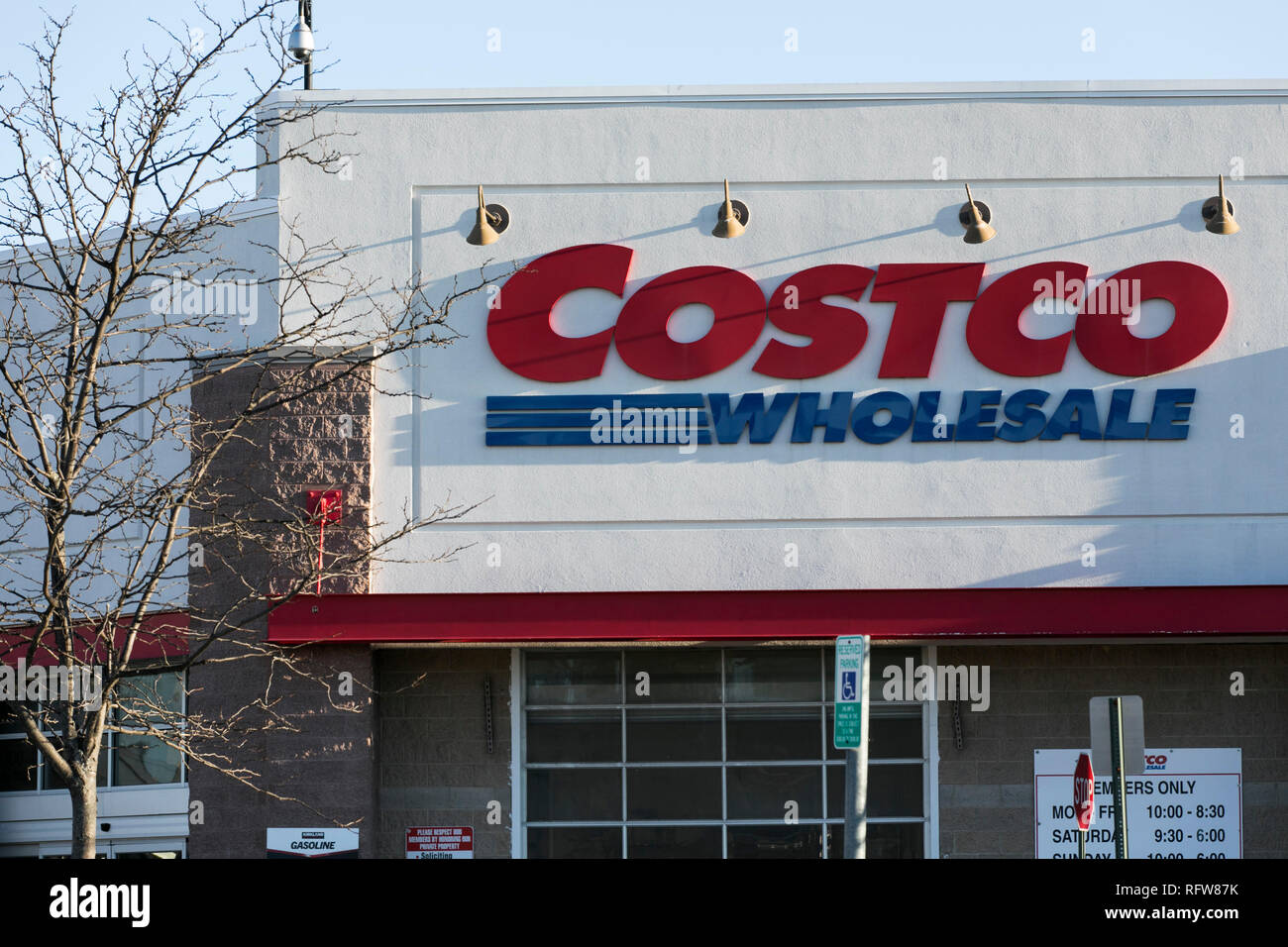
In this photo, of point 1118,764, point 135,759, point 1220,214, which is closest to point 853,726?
point 1118,764

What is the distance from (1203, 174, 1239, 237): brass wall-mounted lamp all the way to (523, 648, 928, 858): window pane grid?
537cm

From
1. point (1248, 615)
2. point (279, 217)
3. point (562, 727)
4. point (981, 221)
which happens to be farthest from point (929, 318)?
point (279, 217)

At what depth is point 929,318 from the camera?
14062 mm

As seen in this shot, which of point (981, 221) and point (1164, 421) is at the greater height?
point (981, 221)

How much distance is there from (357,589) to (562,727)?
7.74 ft

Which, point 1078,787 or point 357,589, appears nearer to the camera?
point 1078,787

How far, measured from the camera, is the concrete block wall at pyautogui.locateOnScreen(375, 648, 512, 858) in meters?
13.8

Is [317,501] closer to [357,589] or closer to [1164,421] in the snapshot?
[357,589]

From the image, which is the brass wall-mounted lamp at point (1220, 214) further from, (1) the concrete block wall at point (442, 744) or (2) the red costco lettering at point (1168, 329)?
(1) the concrete block wall at point (442, 744)

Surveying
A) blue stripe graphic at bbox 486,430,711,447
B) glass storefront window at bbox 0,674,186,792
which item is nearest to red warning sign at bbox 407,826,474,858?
glass storefront window at bbox 0,674,186,792

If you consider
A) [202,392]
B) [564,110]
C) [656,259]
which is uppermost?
[564,110]

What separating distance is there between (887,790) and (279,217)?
26.4ft

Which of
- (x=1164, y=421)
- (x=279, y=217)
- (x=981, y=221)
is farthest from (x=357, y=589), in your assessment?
(x=1164, y=421)

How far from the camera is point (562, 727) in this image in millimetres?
14055
